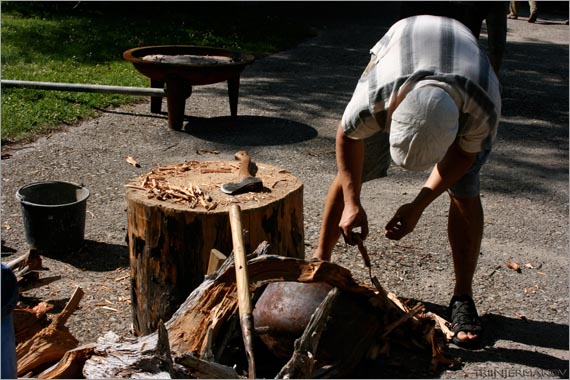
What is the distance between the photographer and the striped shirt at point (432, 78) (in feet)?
9.64

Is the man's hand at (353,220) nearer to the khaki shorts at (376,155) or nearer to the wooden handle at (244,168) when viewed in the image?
the khaki shorts at (376,155)

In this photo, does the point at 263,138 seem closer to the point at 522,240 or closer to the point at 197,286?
the point at 522,240

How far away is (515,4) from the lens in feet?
51.8

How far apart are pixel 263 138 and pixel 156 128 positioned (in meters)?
0.98

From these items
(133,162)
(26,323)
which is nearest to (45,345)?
(26,323)

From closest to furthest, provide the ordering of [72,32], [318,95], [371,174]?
1. [371,174]
2. [318,95]
3. [72,32]

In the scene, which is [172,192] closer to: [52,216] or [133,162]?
[52,216]

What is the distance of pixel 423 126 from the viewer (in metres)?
2.75


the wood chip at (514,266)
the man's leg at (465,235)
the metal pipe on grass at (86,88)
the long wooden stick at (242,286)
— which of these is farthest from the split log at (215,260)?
the metal pipe on grass at (86,88)

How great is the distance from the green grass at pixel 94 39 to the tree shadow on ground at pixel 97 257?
7.49 ft

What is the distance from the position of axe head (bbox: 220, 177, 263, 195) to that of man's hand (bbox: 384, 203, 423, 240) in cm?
61

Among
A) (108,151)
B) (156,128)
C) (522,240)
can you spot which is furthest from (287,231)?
(156,128)

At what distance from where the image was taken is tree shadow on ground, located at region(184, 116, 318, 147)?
21.8ft

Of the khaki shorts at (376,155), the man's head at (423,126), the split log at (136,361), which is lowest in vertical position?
the split log at (136,361)
